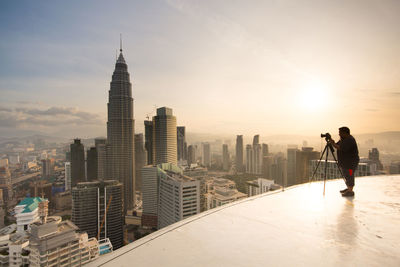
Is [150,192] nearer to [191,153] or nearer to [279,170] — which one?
[279,170]

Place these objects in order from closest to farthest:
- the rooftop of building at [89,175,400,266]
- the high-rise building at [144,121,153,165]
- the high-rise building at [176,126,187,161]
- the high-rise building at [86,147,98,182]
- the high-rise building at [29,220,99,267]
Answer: the rooftop of building at [89,175,400,266]
the high-rise building at [29,220,99,267]
the high-rise building at [86,147,98,182]
the high-rise building at [144,121,153,165]
the high-rise building at [176,126,187,161]

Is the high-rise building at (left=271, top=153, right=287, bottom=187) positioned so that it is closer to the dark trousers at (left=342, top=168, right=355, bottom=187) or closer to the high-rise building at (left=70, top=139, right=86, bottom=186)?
the dark trousers at (left=342, top=168, right=355, bottom=187)

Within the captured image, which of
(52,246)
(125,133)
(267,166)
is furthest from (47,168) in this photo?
(267,166)

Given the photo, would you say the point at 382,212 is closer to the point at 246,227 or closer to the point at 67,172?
the point at 246,227

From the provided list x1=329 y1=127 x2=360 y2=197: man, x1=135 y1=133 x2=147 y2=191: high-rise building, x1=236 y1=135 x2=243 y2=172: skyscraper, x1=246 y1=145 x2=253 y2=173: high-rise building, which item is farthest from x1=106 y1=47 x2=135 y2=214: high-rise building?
x1=329 y1=127 x2=360 y2=197: man

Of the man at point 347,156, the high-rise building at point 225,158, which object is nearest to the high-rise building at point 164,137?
the high-rise building at point 225,158

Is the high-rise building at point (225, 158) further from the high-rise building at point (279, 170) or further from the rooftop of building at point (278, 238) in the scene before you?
the rooftop of building at point (278, 238)

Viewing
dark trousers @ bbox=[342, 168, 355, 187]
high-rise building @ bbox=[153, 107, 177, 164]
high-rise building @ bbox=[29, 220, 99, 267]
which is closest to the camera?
dark trousers @ bbox=[342, 168, 355, 187]
